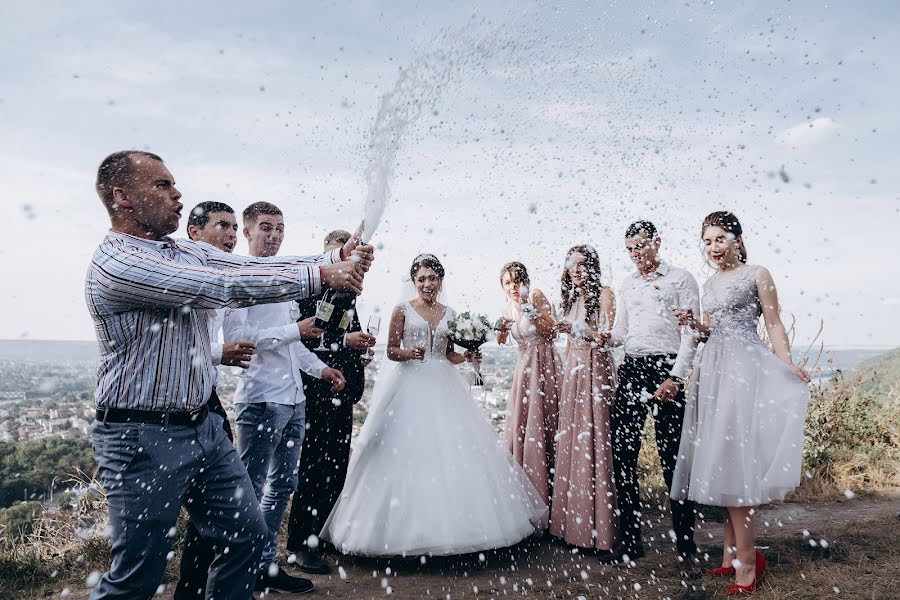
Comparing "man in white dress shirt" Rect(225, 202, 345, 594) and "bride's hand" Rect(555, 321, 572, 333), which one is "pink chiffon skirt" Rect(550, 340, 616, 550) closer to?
"bride's hand" Rect(555, 321, 572, 333)

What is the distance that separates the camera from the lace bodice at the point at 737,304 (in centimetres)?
428

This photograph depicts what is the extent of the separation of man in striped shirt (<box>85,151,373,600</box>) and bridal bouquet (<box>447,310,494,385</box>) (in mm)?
2835

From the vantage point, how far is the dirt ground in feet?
13.7

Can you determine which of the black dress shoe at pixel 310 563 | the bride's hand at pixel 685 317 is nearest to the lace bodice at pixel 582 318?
the bride's hand at pixel 685 317

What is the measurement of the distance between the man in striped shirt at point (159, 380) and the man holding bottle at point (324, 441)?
2.21 m

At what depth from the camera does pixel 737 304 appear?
4.30m

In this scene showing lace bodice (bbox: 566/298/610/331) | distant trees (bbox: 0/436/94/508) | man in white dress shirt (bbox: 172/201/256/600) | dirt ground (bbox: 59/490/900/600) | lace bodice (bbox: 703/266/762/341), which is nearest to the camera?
man in white dress shirt (bbox: 172/201/256/600)

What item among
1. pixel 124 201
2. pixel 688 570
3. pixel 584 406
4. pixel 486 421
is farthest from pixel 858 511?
pixel 124 201

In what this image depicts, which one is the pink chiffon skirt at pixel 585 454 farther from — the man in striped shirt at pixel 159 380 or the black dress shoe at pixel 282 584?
the man in striped shirt at pixel 159 380

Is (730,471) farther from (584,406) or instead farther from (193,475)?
(193,475)

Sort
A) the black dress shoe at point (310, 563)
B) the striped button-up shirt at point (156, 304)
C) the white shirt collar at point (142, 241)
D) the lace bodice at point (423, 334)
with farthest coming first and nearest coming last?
A: 1. the lace bodice at point (423, 334)
2. the black dress shoe at point (310, 563)
3. the white shirt collar at point (142, 241)
4. the striped button-up shirt at point (156, 304)

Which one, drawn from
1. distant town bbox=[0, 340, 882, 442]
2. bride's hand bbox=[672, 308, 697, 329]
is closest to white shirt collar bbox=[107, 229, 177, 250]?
distant town bbox=[0, 340, 882, 442]

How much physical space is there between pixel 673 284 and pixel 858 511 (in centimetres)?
395

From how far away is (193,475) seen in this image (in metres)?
2.52
